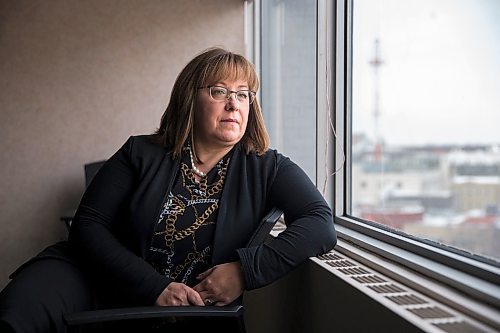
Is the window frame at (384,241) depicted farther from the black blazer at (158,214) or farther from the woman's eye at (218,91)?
the woman's eye at (218,91)

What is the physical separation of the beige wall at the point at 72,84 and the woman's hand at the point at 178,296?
8.66 feet

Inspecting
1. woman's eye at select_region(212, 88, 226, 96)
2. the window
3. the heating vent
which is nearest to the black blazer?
the heating vent

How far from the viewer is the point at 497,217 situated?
1.42 m

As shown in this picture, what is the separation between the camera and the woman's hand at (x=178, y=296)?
1.71 metres

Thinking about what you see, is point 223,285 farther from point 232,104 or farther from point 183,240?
point 232,104

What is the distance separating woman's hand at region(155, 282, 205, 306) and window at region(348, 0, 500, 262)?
2.51 ft

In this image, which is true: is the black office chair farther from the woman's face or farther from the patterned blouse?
the woman's face

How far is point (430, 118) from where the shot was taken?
1802 millimetres

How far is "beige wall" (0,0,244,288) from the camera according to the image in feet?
13.3

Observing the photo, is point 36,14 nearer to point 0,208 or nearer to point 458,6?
point 0,208

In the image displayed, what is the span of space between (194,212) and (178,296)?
0.32 metres

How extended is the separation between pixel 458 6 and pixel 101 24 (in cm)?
307

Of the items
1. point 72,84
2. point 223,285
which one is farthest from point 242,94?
point 72,84

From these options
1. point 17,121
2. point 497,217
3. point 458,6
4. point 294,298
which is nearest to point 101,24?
point 17,121
